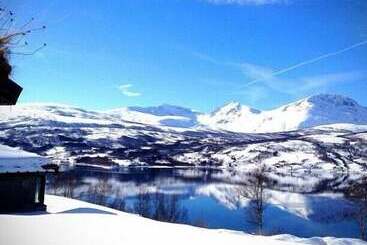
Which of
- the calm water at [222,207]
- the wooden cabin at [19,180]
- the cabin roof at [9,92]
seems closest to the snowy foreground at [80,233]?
the cabin roof at [9,92]

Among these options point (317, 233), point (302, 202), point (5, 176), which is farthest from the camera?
point (302, 202)

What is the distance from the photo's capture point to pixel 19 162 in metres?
31.3

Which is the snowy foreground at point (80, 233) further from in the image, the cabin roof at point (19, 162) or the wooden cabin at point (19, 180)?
the cabin roof at point (19, 162)

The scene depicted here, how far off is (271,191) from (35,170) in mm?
101838

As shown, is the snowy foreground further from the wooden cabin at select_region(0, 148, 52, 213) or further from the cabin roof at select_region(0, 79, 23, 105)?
the wooden cabin at select_region(0, 148, 52, 213)

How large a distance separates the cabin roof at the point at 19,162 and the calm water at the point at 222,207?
120 ft

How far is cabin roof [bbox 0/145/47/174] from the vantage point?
30.2m

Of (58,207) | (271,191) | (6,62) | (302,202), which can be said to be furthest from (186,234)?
(271,191)

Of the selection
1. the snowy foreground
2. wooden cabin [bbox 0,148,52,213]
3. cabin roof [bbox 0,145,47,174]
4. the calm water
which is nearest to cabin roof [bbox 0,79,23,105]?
the snowy foreground

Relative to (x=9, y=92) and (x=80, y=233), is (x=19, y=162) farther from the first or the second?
(x=9, y=92)

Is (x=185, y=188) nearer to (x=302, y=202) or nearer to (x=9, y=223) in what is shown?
(x=302, y=202)

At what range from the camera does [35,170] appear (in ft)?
105

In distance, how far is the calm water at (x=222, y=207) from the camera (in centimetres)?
7650

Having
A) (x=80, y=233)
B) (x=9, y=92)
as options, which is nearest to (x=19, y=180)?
(x=80, y=233)
